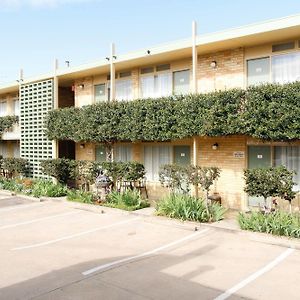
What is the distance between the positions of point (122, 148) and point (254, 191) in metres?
8.63

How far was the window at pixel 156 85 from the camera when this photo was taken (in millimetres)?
16422

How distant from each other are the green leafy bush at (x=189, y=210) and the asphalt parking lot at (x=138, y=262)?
1.75 ft

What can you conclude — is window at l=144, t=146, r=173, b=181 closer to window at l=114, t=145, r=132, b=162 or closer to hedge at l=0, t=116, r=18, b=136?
window at l=114, t=145, r=132, b=162

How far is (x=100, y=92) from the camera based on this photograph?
1948 centimetres

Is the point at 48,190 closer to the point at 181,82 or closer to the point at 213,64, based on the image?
the point at 181,82

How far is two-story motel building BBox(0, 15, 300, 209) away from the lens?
43.2 ft

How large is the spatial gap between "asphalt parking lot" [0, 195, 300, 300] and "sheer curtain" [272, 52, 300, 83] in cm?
618

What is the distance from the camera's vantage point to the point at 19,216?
13367mm

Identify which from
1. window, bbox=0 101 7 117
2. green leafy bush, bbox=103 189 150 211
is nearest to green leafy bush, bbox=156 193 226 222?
green leafy bush, bbox=103 189 150 211

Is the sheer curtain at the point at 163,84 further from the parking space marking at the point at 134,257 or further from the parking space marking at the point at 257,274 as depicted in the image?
the parking space marking at the point at 257,274

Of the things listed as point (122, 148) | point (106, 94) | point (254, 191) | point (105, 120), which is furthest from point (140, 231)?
point (106, 94)

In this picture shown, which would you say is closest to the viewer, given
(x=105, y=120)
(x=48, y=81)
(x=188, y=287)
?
(x=188, y=287)

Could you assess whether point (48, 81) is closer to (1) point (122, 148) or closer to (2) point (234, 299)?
(1) point (122, 148)

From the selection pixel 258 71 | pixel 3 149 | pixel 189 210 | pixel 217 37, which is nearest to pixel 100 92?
pixel 217 37
